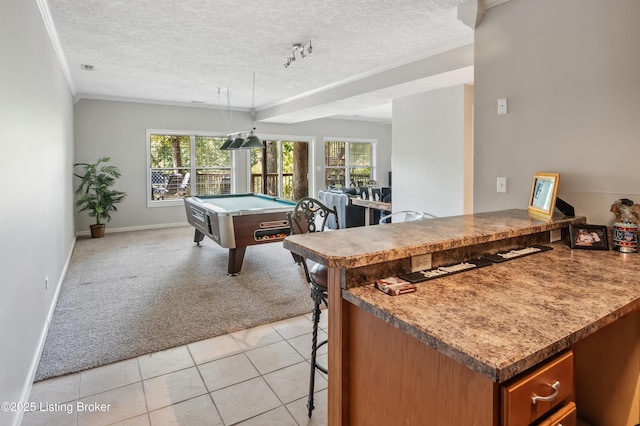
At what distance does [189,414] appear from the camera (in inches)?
77.1

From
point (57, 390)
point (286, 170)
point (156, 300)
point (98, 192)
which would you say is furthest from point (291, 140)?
point (57, 390)

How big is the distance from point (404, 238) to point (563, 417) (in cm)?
79

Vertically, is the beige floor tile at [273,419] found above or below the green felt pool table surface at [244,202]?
below

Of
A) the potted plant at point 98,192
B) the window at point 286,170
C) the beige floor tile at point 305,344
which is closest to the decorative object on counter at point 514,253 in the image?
the beige floor tile at point 305,344

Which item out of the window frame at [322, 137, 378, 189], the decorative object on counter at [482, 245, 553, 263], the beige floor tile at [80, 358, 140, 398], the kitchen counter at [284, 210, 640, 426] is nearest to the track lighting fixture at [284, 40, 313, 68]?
the kitchen counter at [284, 210, 640, 426]

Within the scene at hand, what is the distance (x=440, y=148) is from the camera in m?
5.21

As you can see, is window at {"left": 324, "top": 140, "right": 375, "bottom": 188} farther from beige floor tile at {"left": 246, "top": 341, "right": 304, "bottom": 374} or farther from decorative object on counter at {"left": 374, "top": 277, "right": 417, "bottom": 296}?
decorative object on counter at {"left": 374, "top": 277, "right": 417, "bottom": 296}

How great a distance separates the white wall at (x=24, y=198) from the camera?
1.80 m

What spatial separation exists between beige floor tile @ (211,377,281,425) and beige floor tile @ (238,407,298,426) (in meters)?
0.03

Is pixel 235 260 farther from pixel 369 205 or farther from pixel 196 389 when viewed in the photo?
pixel 369 205

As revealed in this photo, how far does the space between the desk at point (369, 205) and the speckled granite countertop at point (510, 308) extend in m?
4.41

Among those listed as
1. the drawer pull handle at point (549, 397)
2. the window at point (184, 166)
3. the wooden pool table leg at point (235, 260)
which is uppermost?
the window at point (184, 166)

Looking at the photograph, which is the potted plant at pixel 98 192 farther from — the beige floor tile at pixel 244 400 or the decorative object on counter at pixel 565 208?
the decorative object on counter at pixel 565 208

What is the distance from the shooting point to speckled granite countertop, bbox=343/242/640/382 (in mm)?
908
